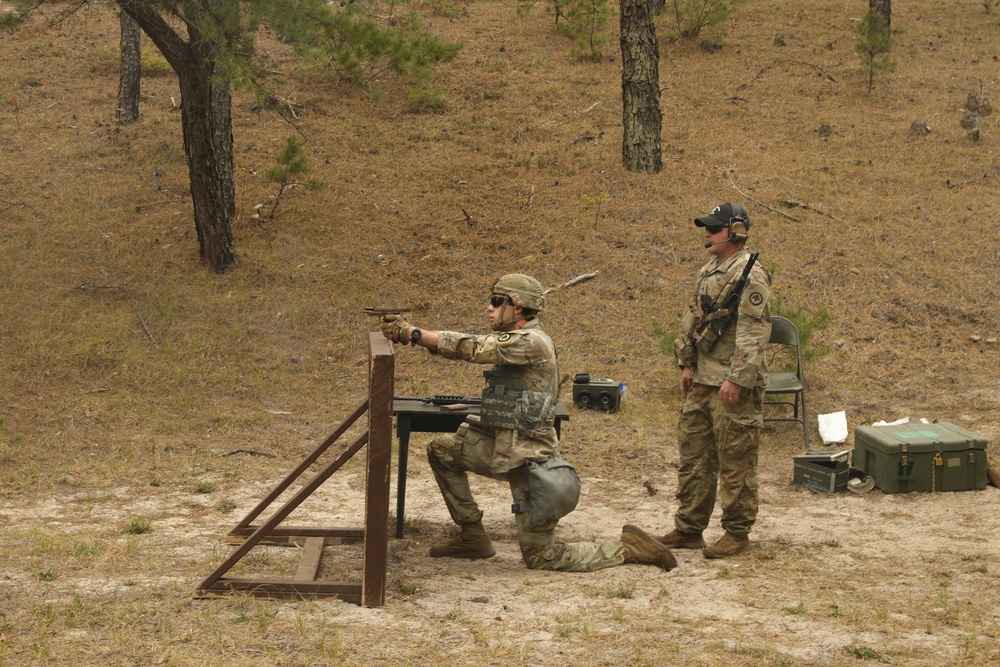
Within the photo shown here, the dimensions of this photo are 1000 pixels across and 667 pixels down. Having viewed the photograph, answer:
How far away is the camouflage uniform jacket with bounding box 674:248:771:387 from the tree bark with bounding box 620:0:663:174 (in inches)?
314

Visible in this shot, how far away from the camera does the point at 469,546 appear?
6.53 m

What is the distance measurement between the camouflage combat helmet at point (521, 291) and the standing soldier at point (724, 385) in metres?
1.12

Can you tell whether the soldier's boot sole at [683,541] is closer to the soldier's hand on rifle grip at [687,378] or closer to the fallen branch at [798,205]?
the soldier's hand on rifle grip at [687,378]

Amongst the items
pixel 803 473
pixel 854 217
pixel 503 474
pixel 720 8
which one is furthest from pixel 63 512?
pixel 720 8

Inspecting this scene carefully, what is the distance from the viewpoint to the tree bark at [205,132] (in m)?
11.1

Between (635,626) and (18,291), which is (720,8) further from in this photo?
(635,626)

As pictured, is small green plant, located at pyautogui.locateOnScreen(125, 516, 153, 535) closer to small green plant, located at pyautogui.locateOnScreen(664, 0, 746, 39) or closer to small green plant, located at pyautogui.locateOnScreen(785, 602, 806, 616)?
small green plant, located at pyautogui.locateOnScreen(785, 602, 806, 616)

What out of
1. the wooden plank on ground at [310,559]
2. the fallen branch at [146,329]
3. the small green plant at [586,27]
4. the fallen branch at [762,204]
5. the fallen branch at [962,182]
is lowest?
the wooden plank on ground at [310,559]

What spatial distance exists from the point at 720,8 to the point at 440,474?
48.8ft

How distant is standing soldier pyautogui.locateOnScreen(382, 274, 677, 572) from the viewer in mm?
6016

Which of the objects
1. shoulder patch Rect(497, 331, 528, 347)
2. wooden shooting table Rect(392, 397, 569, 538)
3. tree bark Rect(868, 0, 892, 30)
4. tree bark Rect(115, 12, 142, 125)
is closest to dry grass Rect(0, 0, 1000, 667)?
tree bark Rect(115, 12, 142, 125)

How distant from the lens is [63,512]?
24.5ft

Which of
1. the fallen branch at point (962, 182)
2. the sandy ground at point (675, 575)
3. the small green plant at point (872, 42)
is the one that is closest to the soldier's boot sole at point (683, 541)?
the sandy ground at point (675, 575)

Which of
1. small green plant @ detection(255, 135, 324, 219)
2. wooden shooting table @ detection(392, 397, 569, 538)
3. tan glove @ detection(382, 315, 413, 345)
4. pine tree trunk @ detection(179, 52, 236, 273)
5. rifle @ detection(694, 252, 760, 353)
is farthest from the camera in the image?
small green plant @ detection(255, 135, 324, 219)
